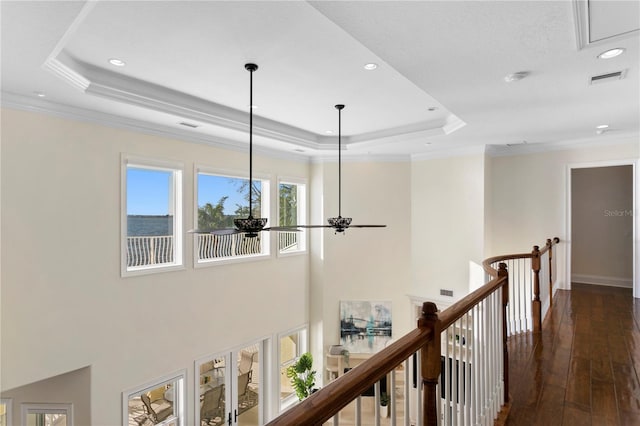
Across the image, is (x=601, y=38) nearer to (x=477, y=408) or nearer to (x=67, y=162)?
(x=477, y=408)

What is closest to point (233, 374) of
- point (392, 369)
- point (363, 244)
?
point (363, 244)

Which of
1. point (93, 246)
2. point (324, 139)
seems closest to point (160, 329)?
point (93, 246)

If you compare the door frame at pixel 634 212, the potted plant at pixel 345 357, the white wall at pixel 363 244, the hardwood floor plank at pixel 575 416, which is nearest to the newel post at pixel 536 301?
the hardwood floor plank at pixel 575 416

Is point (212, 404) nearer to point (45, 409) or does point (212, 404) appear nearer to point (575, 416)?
point (45, 409)

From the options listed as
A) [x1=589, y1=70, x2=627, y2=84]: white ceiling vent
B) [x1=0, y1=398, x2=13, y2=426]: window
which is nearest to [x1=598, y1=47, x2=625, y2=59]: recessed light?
[x1=589, y1=70, x2=627, y2=84]: white ceiling vent

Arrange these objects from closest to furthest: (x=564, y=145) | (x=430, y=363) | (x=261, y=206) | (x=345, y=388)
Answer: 1. (x=345, y=388)
2. (x=430, y=363)
3. (x=564, y=145)
4. (x=261, y=206)

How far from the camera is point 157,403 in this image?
514 cm

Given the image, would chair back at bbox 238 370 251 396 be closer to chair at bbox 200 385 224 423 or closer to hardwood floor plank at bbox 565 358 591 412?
chair at bbox 200 385 224 423

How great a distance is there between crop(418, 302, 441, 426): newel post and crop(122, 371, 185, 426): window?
4579 mm

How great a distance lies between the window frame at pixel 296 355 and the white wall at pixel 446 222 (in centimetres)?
249

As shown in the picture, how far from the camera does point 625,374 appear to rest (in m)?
2.96

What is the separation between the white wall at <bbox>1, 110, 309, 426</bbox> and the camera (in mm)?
3723

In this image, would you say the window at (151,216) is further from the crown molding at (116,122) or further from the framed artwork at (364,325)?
the framed artwork at (364,325)

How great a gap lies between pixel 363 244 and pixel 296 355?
275 centimetres
